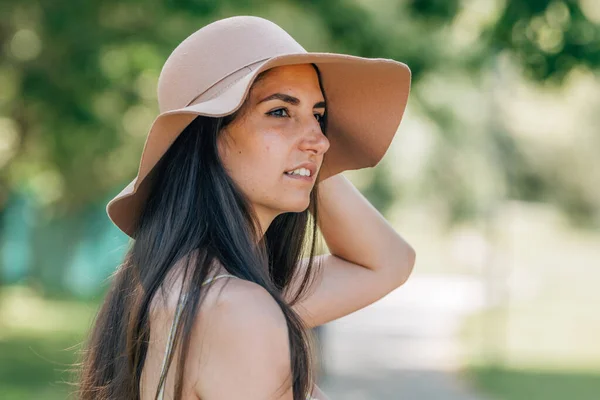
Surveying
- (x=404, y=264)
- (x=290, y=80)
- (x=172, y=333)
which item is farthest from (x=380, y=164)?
(x=172, y=333)

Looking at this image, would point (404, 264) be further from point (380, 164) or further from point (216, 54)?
point (380, 164)

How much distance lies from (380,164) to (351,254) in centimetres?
1621

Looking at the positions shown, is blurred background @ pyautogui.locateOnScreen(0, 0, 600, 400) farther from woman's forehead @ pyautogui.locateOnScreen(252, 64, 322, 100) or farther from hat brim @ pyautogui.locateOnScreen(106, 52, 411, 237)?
woman's forehead @ pyautogui.locateOnScreen(252, 64, 322, 100)

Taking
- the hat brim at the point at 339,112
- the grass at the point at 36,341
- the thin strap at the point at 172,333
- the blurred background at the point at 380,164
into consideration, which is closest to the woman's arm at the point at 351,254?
the hat brim at the point at 339,112

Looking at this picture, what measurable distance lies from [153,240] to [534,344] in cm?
1686

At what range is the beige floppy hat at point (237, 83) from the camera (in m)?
2.44

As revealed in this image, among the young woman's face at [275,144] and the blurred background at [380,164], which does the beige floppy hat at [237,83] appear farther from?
the blurred background at [380,164]

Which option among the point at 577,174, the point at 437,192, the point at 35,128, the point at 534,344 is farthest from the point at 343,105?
the point at 577,174

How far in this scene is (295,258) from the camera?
3008 mm

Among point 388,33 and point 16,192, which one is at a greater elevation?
point 388,33

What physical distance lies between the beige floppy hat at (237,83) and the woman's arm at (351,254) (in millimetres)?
302

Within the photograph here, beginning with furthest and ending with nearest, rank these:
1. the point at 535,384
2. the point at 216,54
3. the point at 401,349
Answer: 1. the point at 401,349
2. the point at 535,384
3. the point at 216,54

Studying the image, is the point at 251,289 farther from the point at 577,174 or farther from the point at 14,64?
the point at 577,174

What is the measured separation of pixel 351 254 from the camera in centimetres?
320
